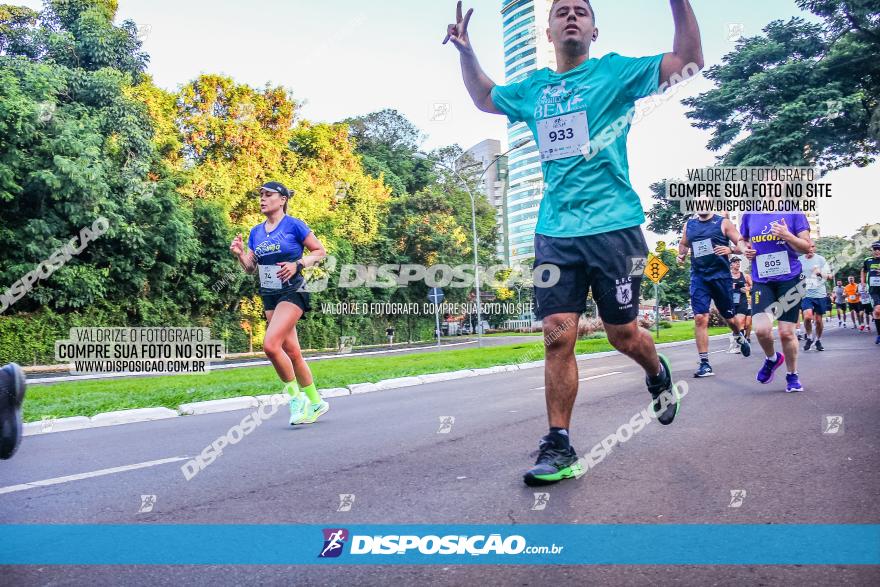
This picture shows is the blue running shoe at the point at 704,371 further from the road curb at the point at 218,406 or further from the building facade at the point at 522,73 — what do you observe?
the building facade at the point at 522,73

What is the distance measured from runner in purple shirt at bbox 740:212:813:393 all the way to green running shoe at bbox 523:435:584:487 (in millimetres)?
4397

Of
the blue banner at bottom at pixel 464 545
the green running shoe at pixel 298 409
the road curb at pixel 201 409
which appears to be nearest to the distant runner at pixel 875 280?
the road curb at pixel 201 409

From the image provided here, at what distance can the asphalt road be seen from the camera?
224 cm

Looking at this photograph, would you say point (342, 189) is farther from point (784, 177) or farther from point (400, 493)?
point (400, 493)

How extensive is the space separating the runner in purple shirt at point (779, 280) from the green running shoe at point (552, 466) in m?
4.40

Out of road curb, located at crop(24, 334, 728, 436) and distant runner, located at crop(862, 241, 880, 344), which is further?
distant runner, located at crop(862, 241, 880, 344)

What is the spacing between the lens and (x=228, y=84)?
2908 cm

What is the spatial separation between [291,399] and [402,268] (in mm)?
36114

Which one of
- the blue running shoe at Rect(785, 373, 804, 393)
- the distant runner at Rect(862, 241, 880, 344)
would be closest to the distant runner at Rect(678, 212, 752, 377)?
the blue running shoe at Rect(785, 373, 804, 393)

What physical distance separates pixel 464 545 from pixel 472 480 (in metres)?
1.06

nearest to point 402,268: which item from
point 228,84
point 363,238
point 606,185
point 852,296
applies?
point 363,238

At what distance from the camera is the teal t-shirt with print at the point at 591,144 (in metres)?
3.62

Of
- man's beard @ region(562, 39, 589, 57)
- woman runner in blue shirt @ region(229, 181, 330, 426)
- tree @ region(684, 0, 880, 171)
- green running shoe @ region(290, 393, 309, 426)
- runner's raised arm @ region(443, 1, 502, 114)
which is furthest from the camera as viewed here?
tree @ region(684, 0, 880, 171)

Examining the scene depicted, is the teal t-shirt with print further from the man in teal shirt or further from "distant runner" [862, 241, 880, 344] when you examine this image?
"distant runner" [862, 241, 880, 344]
